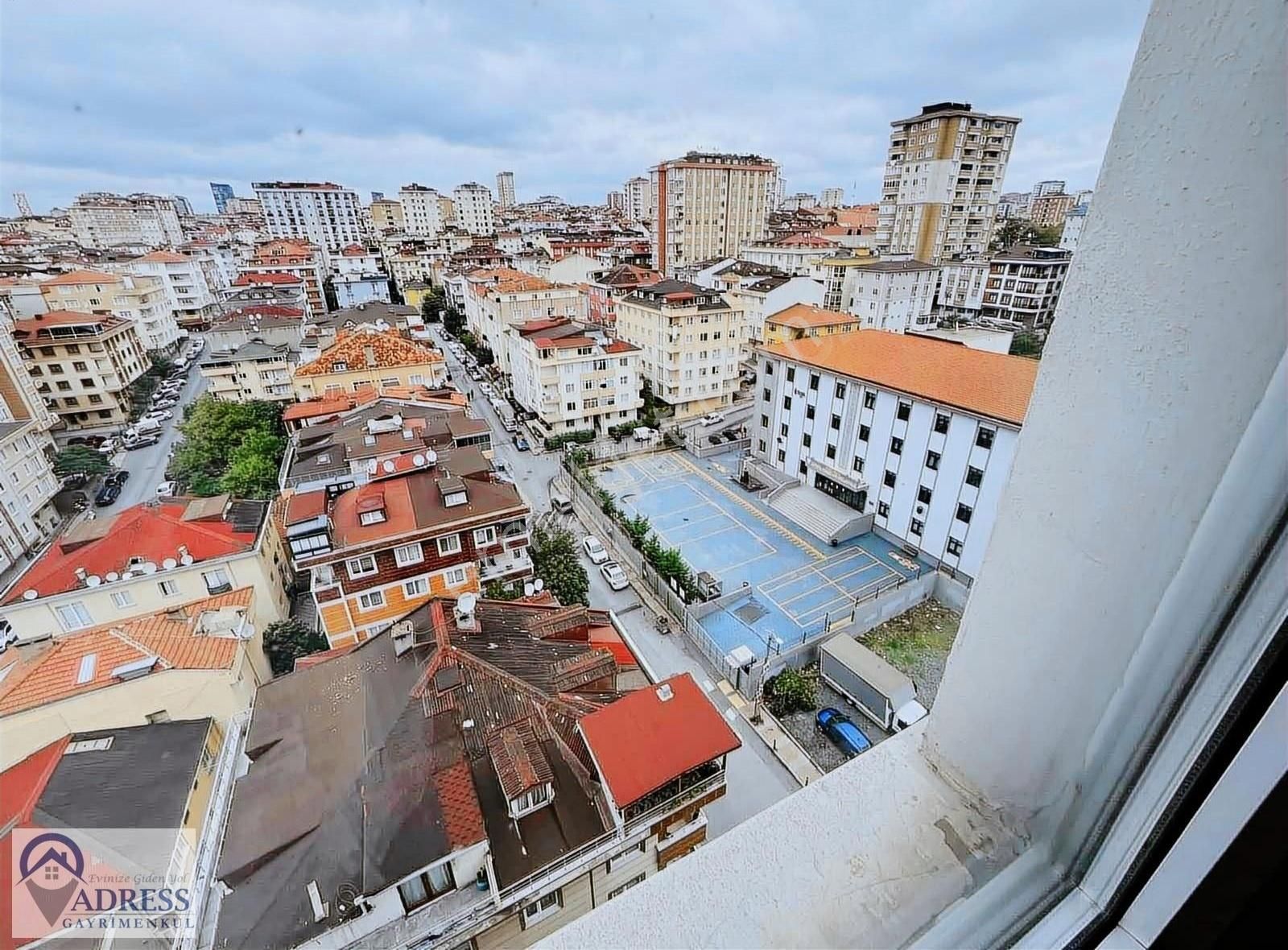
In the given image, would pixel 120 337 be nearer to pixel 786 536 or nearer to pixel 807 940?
pixel 786 536

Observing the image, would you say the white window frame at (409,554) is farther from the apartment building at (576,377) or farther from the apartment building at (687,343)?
the apartment building at (687,343)

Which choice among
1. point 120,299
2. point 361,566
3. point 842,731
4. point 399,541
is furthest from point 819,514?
point 120,299

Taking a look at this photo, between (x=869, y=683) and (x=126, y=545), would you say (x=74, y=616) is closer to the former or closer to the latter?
(x=126, y=545)

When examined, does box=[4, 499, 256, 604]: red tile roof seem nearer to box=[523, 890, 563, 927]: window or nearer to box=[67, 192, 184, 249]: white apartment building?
box=[523, 890, 563, 927]: window

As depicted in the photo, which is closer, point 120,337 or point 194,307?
point 120,337

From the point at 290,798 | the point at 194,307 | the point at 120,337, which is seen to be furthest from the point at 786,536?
the point at 194,307

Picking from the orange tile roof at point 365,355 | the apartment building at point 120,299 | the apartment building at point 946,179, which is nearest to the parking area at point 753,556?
the orange tile roof at point 365,355

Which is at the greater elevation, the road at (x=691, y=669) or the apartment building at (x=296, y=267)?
the apartment building at (x=296, y=267)
